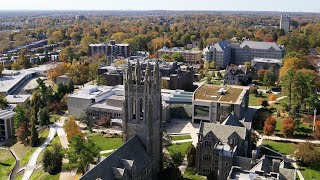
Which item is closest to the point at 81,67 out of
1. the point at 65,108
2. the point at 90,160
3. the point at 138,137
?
the point at 65,108

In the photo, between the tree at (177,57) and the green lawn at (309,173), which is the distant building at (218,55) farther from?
the green lawn at (309,173)

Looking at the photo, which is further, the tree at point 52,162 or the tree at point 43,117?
the tree at point 43,117

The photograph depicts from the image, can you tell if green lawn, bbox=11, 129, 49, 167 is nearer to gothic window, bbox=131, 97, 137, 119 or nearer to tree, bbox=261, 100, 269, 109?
gothic window, bbox=131, 97, 137, 119

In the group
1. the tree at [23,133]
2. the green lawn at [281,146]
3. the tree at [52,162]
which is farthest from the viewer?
the tree at [23,133]

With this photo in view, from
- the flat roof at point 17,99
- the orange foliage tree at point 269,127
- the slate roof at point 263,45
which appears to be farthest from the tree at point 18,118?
the slate roof at point 263,45

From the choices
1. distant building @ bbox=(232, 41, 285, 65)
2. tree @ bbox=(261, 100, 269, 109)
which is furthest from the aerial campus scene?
distant building @ bbox=(232, 41, 285, 65)

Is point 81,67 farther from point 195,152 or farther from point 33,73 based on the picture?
point 195,152
